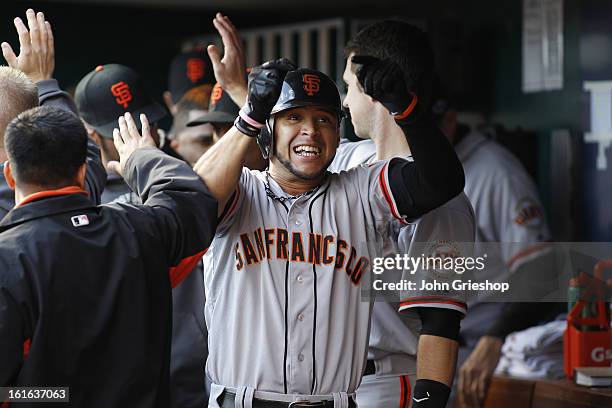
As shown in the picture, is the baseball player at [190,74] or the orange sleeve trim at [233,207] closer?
the orange sleeve trim at [233,207]

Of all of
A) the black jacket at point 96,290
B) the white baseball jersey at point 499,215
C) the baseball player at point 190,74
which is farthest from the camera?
the baseball player at point 190,74

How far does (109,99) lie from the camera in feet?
12.5

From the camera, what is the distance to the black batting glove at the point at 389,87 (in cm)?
243

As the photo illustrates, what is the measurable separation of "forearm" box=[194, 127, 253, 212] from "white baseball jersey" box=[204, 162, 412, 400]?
11cm

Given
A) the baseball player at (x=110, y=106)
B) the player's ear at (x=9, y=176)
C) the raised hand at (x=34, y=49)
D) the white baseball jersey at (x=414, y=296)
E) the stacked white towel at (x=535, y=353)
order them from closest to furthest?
the player's ear at (x=9, y=176) < the white baseball jersey at (x=414, y=296) < the raised hand at (x=34, y=49) < the baseball player at (x=110, y=106) < the stacked white towel at (x=535, y=353)

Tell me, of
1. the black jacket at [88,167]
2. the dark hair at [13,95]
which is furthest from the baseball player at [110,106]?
the dark hair at [13,95]

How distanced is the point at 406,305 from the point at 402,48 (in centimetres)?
80

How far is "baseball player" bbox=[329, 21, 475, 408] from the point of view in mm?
2781

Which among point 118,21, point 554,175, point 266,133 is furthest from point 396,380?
point 118,21

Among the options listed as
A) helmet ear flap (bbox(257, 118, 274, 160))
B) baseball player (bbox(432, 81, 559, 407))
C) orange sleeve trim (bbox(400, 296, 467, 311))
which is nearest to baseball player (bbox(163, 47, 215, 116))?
baseball player (bbox(432, 81, 559, 407))

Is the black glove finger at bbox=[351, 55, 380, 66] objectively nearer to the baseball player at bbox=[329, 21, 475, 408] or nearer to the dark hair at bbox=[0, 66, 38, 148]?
the baseball player at bbox=[329, 21, 475, 408]

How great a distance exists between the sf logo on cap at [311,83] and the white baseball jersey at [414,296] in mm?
456

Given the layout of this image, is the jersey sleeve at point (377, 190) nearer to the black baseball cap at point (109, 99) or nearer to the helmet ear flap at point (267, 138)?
the helmet ear flap at point (267, 138)

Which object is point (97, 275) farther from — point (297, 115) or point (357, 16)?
point (357, 16)
